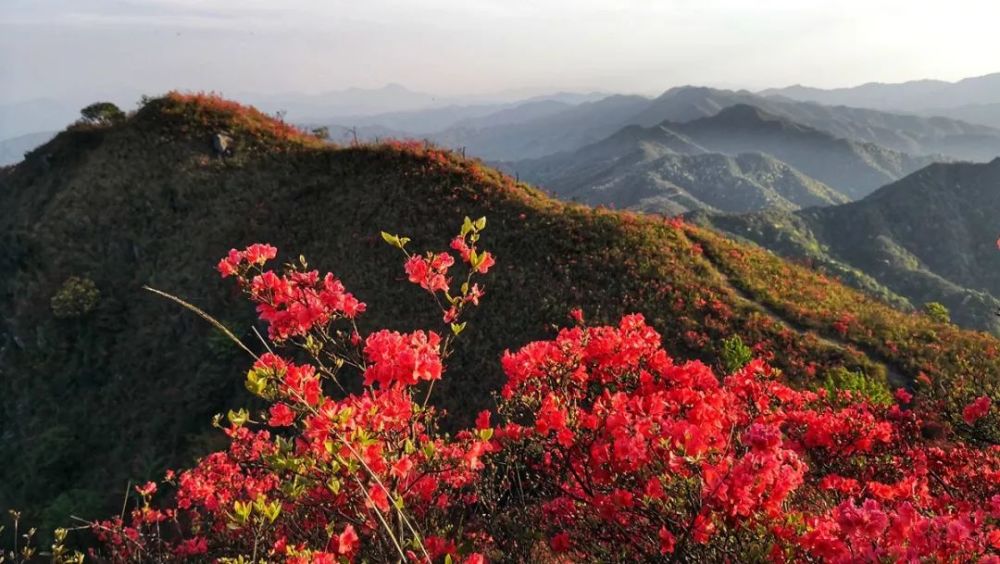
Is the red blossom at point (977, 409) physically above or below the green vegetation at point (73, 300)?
above

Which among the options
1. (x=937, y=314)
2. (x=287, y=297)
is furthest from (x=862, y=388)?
(x=287, y=297)

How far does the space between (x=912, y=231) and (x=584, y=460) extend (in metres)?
164

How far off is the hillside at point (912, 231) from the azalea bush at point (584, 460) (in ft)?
372

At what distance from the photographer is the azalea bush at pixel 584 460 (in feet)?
11.6

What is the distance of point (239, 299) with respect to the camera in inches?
912

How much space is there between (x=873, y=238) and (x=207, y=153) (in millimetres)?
144298

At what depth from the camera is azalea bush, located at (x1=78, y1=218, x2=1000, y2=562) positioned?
352 centimetres

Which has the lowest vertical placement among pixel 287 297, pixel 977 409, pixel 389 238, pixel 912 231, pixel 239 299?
pixel 912 231

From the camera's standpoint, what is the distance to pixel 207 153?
27625 mm

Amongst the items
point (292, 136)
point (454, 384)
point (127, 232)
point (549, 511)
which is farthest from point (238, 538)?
point (292, 136)

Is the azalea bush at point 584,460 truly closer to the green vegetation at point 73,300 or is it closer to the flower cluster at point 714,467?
the flower cluster at point 714,467

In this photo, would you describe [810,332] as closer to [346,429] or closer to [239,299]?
[346,429]

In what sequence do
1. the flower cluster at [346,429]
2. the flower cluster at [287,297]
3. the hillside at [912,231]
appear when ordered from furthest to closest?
the hillside at [912,231] < the flower cluster at [287,297] < the flower cluster at [346,429]

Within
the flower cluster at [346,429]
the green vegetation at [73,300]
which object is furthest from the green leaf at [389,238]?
the green vegetation at [73,300]
